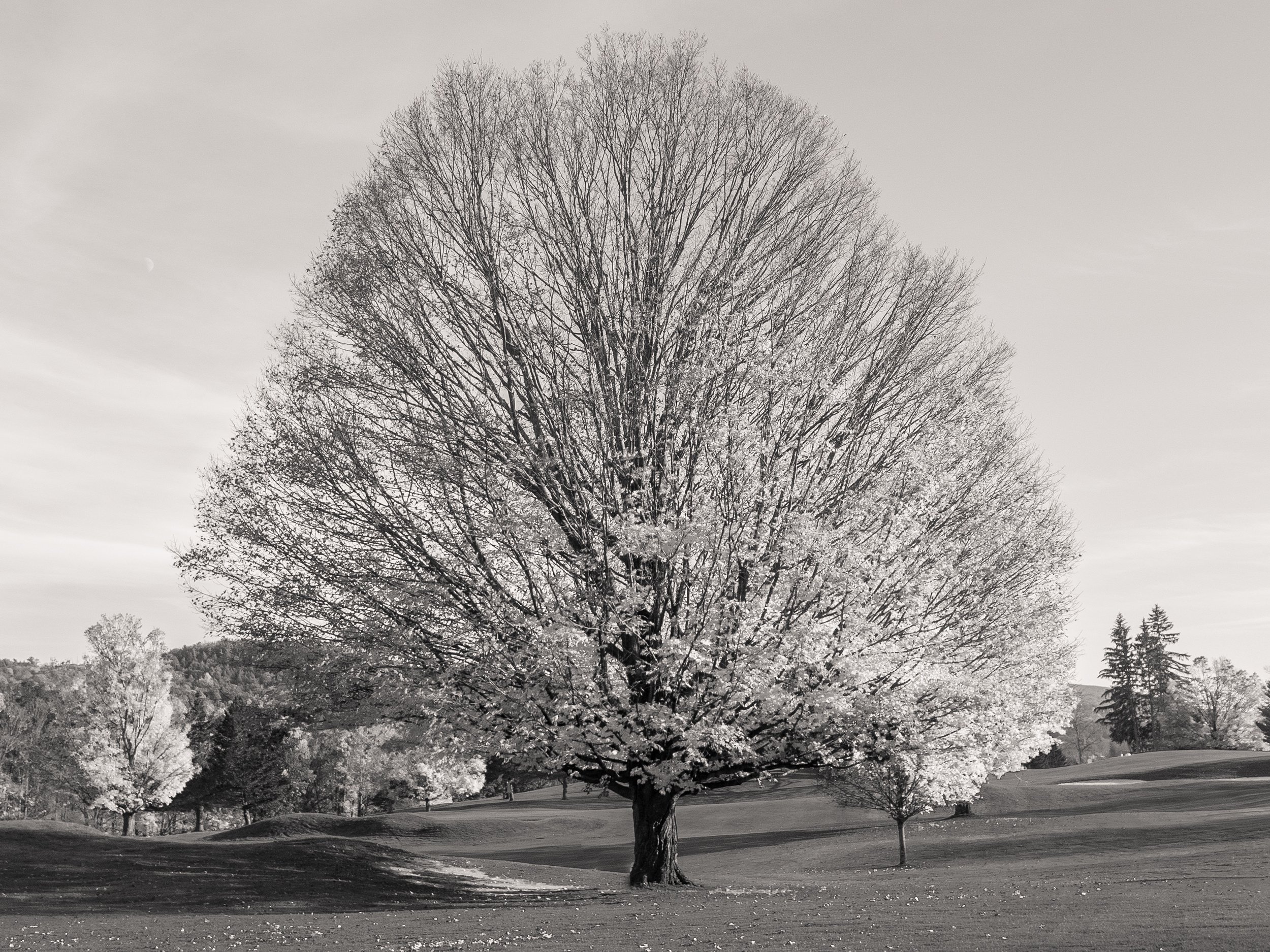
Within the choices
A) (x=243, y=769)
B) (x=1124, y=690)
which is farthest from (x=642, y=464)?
(x=1124, y=690)

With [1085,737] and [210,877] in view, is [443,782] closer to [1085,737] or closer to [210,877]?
[210,877]

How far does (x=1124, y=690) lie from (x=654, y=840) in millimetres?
93528

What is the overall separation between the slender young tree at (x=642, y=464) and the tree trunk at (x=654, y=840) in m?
0.05

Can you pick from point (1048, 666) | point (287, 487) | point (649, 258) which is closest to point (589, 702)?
point (287, 487)

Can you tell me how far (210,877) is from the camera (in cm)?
2247

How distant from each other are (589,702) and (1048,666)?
9105 mm

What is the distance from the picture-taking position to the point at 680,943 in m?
11.5

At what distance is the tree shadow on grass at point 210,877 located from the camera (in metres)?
19.2

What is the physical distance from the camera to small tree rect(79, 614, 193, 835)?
160 ft

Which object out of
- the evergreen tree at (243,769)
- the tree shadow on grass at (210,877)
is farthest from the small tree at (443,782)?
the tree shadow on grass at (210,877)

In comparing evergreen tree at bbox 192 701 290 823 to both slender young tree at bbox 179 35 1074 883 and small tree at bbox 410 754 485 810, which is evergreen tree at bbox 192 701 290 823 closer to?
small tree at bbox 410 754 485 810

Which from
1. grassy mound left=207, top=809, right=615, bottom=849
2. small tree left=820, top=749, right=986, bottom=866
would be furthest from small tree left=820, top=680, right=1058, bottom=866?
→ grassy mound left=207, top=809, right=615, bottom=849

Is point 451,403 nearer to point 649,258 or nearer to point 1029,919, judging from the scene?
point 649,258

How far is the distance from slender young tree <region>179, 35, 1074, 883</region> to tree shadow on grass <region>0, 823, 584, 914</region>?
5968mm
